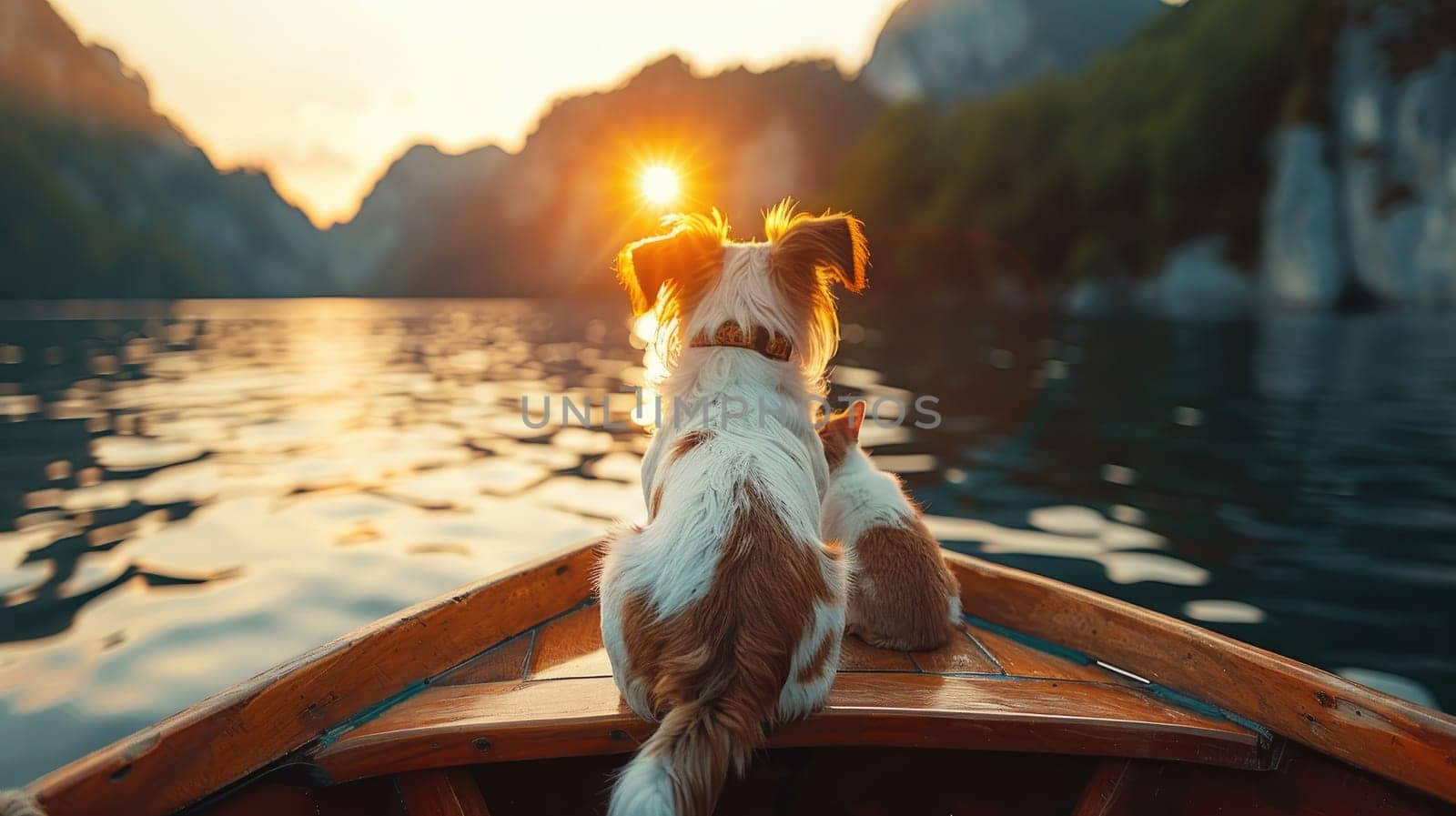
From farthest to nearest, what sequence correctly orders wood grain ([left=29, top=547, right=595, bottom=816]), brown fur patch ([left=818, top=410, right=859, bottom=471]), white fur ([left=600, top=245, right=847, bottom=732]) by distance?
brown fur patch ([left=818, top=410, right=859, bottom=471]), white fur ([left=600, top=245, right=847, bottom=732]), wood grain ([left=29, top=547, right=595, bottom=816])

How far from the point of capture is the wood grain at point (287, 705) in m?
2.09

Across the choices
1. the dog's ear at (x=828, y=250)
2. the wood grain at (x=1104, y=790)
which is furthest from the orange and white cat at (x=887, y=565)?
the dog's ear at (x=828, y=250)

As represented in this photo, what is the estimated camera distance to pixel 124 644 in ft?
18.3

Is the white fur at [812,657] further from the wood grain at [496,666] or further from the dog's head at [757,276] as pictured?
the wood grain at [496,666]

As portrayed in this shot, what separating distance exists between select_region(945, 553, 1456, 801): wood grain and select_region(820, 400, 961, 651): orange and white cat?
0.34 m

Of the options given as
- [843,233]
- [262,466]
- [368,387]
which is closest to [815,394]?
[843,233]

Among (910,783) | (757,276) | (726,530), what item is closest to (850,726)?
(910,783)

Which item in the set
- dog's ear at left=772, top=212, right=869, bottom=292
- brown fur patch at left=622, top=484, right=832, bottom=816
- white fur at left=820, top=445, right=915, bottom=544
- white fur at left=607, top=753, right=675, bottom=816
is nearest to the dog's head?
dog's ear at left=772, top=212, right=869, bottom=292

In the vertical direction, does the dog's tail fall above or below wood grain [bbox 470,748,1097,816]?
above

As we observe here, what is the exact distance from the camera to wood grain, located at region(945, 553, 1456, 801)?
7.95ft

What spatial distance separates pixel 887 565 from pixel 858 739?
3.41 ft

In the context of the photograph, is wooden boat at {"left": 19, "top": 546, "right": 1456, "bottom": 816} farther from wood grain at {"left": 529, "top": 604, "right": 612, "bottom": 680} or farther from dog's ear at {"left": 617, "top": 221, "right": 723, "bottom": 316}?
dog's ear at {"left": 617, "top": 221, "right": 723, "bottom": 316}

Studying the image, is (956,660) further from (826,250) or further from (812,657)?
(826,250)

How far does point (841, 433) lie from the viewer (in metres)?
4.20
